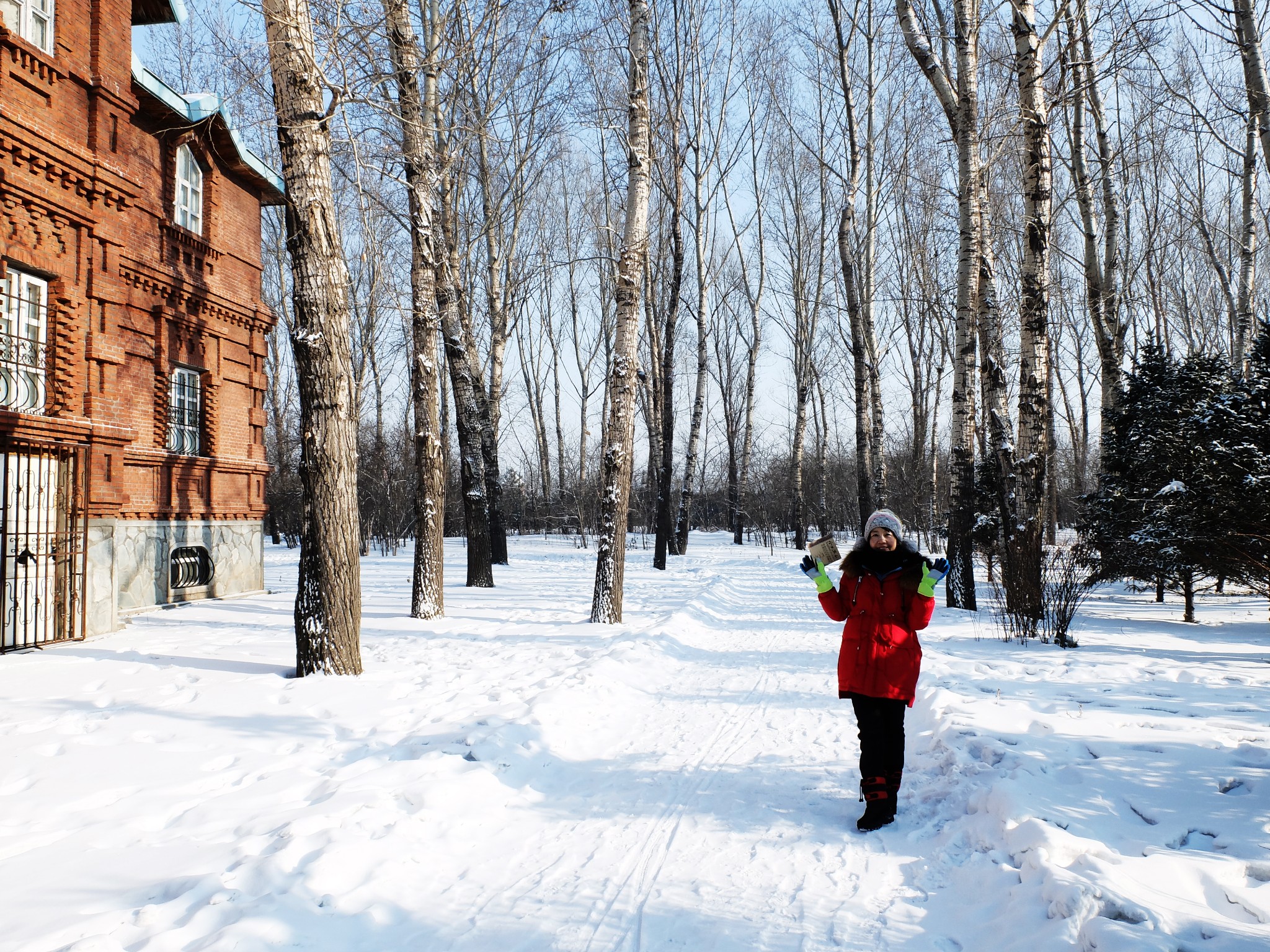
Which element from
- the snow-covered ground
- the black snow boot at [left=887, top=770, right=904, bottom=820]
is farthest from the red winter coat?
the snow-covered ground

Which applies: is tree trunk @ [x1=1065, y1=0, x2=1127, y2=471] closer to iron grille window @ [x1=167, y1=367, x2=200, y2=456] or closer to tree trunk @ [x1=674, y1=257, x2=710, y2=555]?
tree trunk @ [x1=674, y1=257, x2=710, y2=555]

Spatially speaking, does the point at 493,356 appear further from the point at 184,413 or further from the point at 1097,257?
the point at 1097,257

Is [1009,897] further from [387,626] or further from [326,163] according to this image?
[387,626]

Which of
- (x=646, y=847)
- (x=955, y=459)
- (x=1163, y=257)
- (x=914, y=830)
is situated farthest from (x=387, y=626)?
(x=1163, y=257)

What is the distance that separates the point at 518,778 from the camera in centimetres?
429

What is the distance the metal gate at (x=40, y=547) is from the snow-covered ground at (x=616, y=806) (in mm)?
1107

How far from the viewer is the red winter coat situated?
3.81 metres

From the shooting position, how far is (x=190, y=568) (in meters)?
12.1

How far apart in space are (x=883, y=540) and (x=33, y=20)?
37.3ft

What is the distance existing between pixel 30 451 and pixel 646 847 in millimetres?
8167

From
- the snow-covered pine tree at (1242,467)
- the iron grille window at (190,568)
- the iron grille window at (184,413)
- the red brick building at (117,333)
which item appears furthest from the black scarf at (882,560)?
the iron grille window at (184,413)

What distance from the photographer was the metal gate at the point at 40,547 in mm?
7641

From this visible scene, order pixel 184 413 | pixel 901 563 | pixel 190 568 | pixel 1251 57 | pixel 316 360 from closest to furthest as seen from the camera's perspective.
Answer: pixel 901 563 < pixel 316 360 < pixel 1251 57 < pixel 190 568 < pixel 184 413

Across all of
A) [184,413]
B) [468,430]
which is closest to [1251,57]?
[468,430]
